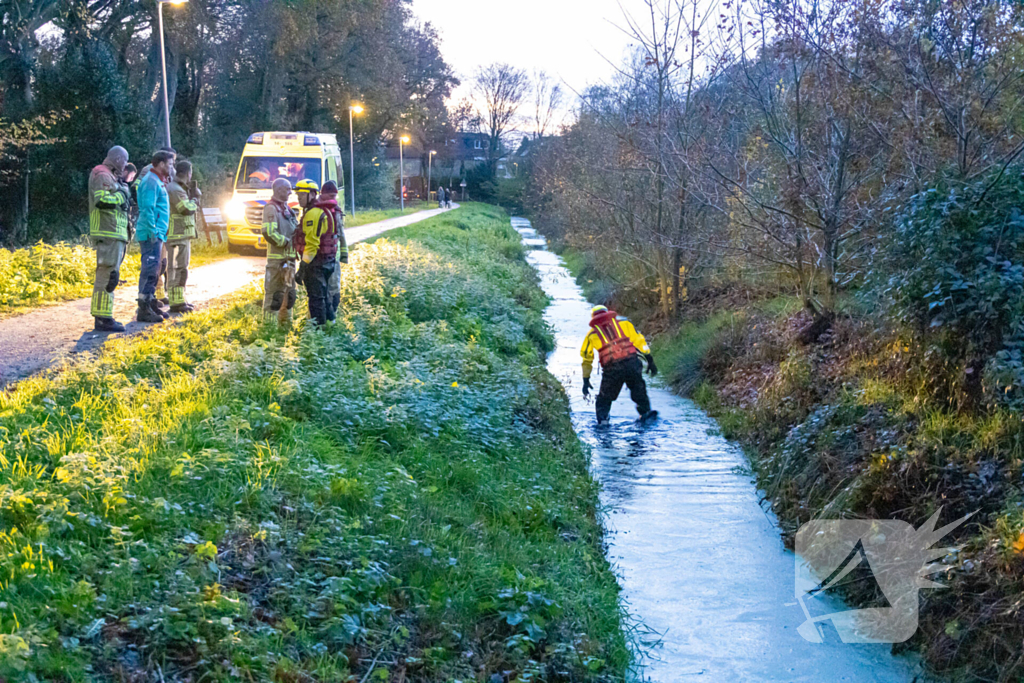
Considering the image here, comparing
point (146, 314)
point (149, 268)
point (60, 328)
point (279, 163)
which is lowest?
point (60, 328)

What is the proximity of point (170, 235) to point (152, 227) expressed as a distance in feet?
2.77

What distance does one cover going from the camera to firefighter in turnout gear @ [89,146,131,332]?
9883 millimetres

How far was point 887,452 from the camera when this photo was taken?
8.15 m

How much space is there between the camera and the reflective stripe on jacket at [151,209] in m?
10.6

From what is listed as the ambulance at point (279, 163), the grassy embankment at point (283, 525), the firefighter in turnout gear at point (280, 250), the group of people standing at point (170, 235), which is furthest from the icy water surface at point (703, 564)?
the ambulance at point (279, 163)

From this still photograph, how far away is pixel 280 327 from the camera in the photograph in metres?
10.6

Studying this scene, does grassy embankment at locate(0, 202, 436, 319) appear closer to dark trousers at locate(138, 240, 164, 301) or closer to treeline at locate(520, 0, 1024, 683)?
dark trousers at locate(138, 240, 164, 301)

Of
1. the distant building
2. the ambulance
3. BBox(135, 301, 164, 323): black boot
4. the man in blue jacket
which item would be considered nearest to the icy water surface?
BBox(135, 301, 164, 323): black boot

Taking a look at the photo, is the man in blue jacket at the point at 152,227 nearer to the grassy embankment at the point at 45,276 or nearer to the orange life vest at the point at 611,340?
the grassy embankment at the point at 45,276

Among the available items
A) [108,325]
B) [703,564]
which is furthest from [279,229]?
[703,564]

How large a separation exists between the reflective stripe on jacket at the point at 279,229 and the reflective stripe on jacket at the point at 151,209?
140 cm

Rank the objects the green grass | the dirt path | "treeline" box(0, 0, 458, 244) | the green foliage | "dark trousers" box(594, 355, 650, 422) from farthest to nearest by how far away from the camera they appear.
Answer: "treeline" box(0, 0, 458, 244) → the green grass → "dark trousers" box(594, 355, 650, 422) → the dirt path → the green foliage

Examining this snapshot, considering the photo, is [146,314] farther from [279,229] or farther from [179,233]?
[279,229]

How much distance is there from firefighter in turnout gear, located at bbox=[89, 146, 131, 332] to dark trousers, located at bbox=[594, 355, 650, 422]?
6336 millimetres
